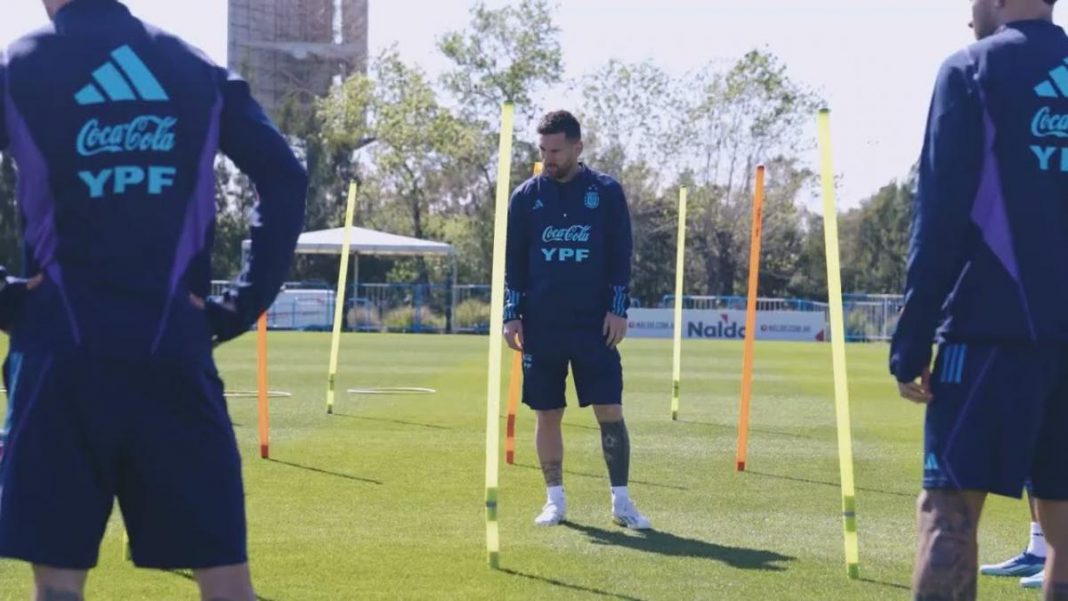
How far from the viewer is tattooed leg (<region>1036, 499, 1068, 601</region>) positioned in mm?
4770

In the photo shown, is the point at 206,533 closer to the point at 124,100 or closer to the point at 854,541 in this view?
the point at 124,100

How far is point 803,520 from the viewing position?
375 inches

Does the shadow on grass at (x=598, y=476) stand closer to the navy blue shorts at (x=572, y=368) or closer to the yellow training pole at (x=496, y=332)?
the navy blue shorts at (x=572, y=368)

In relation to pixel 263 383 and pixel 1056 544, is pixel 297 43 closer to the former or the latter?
pixel 263 383

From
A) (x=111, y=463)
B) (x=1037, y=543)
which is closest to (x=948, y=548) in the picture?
(x=111, y=463)

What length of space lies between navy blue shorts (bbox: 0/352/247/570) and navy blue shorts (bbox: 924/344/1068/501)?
198cm

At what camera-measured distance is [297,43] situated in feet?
298

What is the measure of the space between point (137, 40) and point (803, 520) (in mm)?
6394

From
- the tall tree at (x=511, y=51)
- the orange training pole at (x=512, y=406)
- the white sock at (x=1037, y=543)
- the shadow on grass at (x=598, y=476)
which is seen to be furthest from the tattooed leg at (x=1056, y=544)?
the tall tree at (x=511, y=51)

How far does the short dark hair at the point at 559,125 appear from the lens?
882 centimetres

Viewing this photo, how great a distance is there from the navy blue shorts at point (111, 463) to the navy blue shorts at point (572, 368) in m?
A: 5.24

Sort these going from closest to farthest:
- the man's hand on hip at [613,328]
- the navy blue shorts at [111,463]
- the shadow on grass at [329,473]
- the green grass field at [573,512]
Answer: the navy blue shorts at [111,463] < the green grass field at [573,512] < the man's hand on hip at [613,328] < the shadow on grass at [329,473]

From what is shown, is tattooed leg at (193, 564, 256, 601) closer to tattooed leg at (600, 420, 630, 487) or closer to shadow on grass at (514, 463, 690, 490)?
tattooed leg at (600, 420, 630, 487)

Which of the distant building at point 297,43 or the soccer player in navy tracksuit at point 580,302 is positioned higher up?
the distant building at point 297,43
